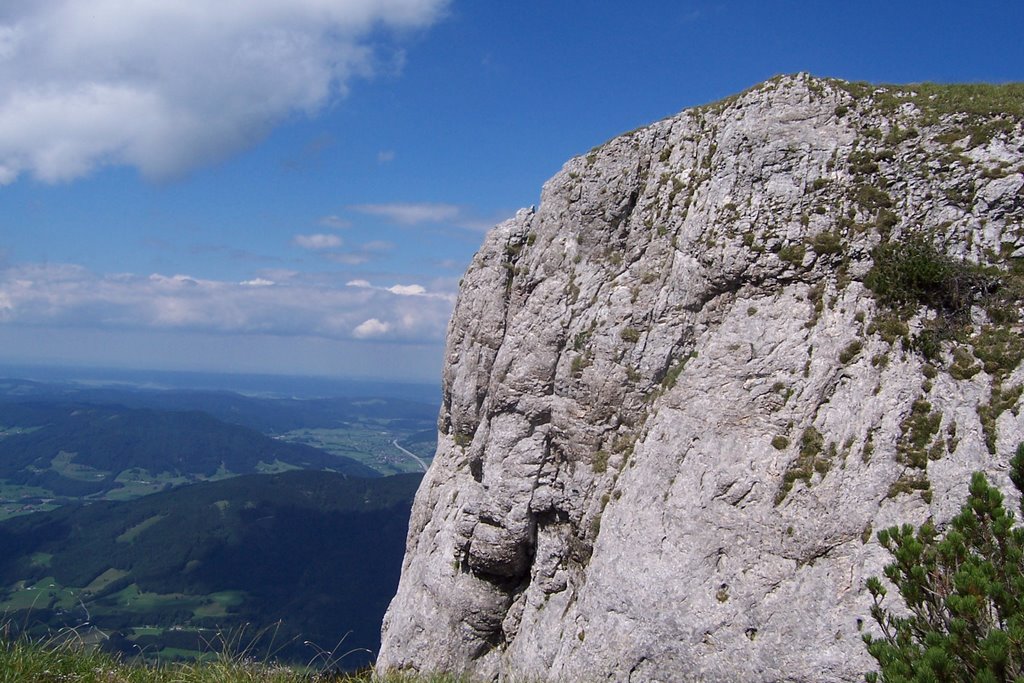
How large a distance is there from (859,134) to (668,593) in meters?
14.0

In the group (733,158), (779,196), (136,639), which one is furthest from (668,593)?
(136,639)

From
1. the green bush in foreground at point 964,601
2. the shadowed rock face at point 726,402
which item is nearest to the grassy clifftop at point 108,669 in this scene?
the shadowed rock face at point 726,402

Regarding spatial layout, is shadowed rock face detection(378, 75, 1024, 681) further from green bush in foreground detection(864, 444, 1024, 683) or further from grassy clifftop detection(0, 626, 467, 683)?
grassy clifftop detection(0, 626, 467, 683)

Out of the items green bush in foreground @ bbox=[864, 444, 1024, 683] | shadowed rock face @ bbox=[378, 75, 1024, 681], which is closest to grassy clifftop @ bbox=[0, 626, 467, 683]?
shadowed rock face @ bbox=[378, 75, 1024, 681]

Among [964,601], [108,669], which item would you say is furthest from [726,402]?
[108,669]

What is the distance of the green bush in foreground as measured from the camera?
7910 mm

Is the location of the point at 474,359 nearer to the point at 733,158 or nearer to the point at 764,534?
the point at 733,158

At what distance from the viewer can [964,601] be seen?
8.37 meters

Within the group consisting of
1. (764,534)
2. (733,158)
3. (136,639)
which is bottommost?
(136,639)

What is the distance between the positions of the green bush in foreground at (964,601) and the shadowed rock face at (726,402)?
13.8 feet

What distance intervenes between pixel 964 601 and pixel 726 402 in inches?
354

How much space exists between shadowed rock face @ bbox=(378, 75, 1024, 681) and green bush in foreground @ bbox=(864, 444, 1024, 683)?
4192mm

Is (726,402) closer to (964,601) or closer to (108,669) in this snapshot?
(964,601)

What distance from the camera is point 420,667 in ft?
72.7
